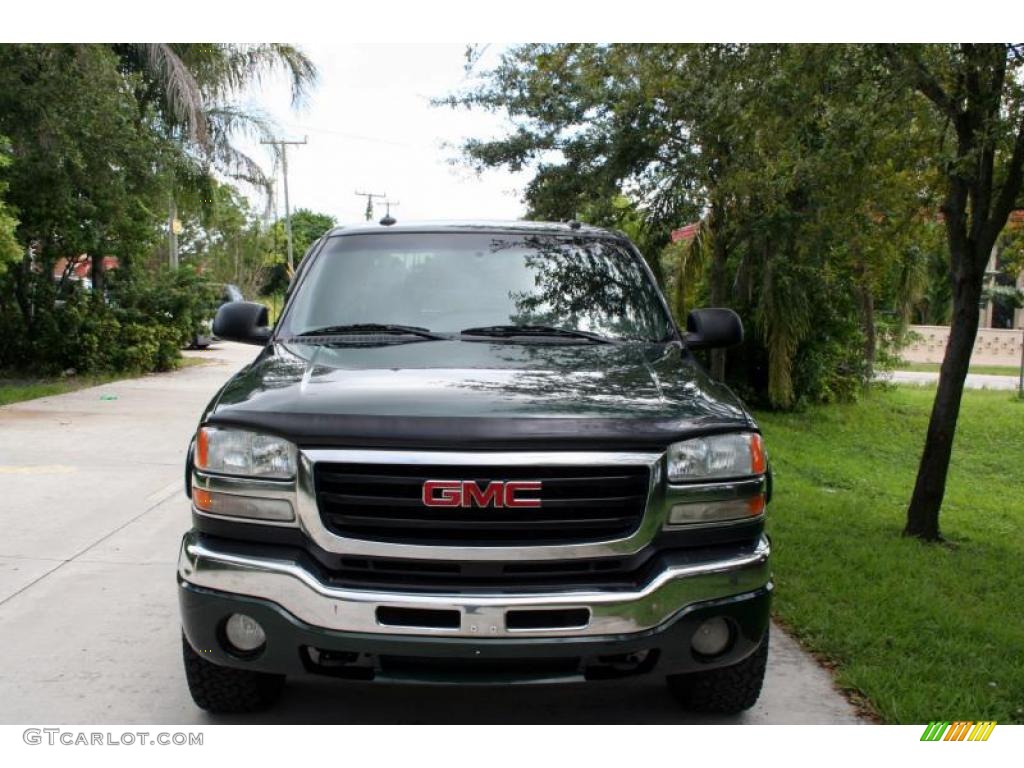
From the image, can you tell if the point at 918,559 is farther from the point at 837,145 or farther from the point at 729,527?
the point at 729,527

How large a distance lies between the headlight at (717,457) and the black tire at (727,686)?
0.70 m

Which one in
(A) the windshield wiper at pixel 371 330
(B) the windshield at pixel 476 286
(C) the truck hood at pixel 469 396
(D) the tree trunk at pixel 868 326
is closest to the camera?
(C) the truck hood at pixel 469 396

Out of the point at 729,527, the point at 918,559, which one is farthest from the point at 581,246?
the point at 918,559

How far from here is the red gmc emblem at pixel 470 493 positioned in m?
3.22

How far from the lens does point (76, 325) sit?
1683 centimetres

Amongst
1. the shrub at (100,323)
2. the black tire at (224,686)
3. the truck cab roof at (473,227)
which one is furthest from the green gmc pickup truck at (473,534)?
the shrub at (100,323)

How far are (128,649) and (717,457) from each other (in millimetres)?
2817

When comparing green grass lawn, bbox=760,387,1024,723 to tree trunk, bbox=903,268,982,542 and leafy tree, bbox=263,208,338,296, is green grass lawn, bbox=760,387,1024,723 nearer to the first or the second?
tree trunk, bbox=903,268,982,542

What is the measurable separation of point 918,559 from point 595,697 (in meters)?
3.37

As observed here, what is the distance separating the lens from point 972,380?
86.1ft

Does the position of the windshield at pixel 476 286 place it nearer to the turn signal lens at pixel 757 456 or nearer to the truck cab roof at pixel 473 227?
the truck cab roof at pixel 473 227

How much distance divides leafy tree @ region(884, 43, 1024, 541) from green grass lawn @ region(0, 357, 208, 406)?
11053 mm

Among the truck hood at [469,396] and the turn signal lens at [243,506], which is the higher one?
the truck hood at [469,396]

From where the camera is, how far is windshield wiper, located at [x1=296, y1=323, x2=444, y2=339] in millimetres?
4379
